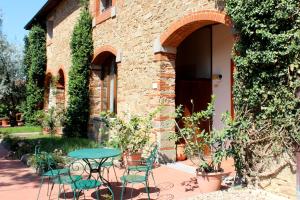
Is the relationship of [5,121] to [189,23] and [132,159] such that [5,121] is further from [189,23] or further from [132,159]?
[189,23]

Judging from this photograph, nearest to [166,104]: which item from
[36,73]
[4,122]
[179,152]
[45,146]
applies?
[179,152]

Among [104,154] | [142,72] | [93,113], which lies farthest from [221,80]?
[93,113]

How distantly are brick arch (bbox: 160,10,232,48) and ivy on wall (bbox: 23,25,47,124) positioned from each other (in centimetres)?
1110

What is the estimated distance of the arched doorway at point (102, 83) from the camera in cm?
1115

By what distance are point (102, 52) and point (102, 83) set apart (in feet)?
4.81

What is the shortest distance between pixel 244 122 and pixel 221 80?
3.20m

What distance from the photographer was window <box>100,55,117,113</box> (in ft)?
35.8

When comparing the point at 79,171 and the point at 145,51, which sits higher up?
the point at 145,51

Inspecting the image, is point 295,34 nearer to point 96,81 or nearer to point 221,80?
point 221,80

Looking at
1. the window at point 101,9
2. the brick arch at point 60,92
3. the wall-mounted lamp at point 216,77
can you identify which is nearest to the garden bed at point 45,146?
the wall-mounted lamp at point 216,77

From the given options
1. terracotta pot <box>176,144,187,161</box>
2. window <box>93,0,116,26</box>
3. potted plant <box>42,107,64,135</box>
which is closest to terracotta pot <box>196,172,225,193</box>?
terracotta pot <box>176,144,187,161</box>

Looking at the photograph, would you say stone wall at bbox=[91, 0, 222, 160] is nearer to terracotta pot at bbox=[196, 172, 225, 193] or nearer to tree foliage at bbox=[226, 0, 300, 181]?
tree foliage at bbox=[226, 0, 300, 181]

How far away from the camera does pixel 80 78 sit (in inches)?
458

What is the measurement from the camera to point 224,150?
5281 millimetres
